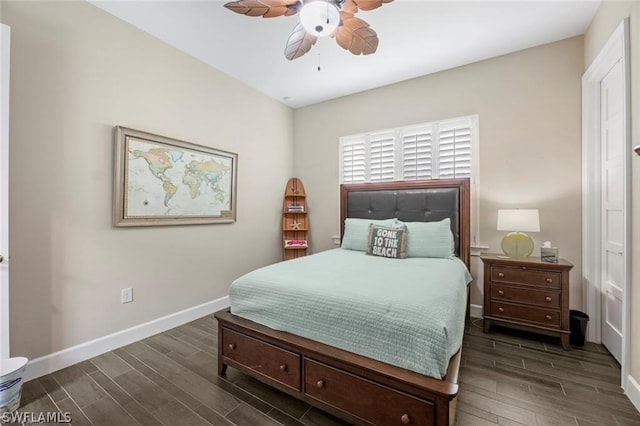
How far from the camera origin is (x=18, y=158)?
6.19ft

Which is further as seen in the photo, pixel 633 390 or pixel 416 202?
→ pixel 416 202

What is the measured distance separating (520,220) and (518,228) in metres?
0.08

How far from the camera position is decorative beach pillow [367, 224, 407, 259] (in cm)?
271

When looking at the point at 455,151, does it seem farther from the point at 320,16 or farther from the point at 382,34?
the point at 320,16

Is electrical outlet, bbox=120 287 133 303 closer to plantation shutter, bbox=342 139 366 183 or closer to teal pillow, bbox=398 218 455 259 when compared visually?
teal pillow, bbox=398 218 455 259

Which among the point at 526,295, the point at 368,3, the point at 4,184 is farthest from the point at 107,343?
the point at 526,295

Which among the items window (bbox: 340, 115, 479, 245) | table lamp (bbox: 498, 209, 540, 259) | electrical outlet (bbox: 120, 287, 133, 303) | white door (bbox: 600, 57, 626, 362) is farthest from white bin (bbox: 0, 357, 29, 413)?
white door (bbox: 600, 57, 626, 362)

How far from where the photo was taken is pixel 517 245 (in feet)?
8.66

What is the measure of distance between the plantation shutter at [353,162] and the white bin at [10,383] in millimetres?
3512

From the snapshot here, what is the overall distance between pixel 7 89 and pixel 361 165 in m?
3.34

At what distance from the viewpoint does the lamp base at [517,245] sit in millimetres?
2607

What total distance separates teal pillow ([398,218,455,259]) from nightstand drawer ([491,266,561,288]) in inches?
17.3

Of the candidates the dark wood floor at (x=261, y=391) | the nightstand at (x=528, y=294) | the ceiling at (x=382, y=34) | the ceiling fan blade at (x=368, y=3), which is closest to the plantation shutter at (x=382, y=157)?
the ceiling at (x=382, y=34)

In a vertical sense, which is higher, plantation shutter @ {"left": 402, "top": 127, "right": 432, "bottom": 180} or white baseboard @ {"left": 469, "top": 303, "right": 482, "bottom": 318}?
plantation shutter @ {"left": 402, "top": 127, "right": 432, "bottom": 180}
